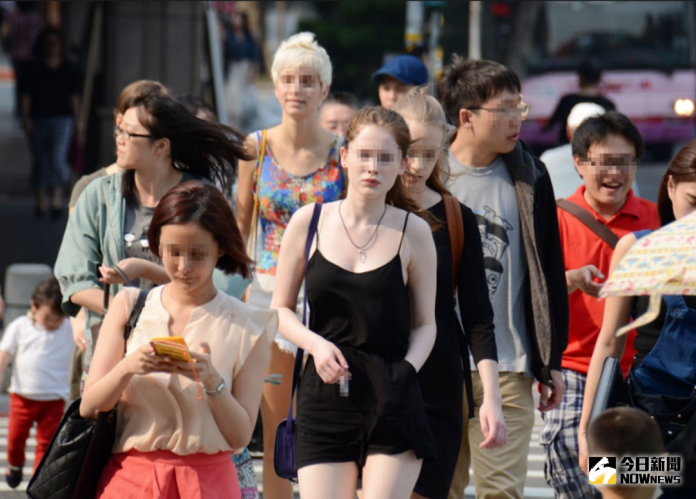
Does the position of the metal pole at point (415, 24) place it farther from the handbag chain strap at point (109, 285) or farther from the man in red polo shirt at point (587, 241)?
the handbag chain strap at point (109, 285)

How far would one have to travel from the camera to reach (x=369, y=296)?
433 centimetres

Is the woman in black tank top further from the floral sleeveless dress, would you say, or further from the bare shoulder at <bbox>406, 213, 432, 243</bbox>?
the floral sleeveless dress

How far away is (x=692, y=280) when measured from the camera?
3.57 m

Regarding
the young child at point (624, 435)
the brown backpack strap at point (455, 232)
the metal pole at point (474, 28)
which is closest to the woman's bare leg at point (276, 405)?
the brown backpack strap at point (455, 232)

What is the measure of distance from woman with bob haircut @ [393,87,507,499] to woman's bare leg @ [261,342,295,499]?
1.17 metres

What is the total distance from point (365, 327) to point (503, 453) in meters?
1.25

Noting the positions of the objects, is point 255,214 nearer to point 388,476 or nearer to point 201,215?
point 201,215

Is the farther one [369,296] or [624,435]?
[369,296]

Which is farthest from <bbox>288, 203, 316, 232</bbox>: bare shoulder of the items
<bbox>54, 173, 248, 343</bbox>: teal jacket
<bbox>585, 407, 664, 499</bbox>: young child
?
<bbox>585, 407, 664, 499</bbox>: young child

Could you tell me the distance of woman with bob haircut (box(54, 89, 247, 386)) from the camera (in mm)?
5457

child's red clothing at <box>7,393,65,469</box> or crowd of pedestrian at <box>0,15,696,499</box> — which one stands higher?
crowd of pedestrian at <box>0,15,696,499</box>

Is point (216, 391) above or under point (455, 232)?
under

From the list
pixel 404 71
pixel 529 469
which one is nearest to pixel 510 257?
pixel 404 71

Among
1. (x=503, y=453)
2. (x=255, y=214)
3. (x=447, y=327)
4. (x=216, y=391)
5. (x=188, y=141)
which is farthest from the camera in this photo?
(x=255, y=214)
